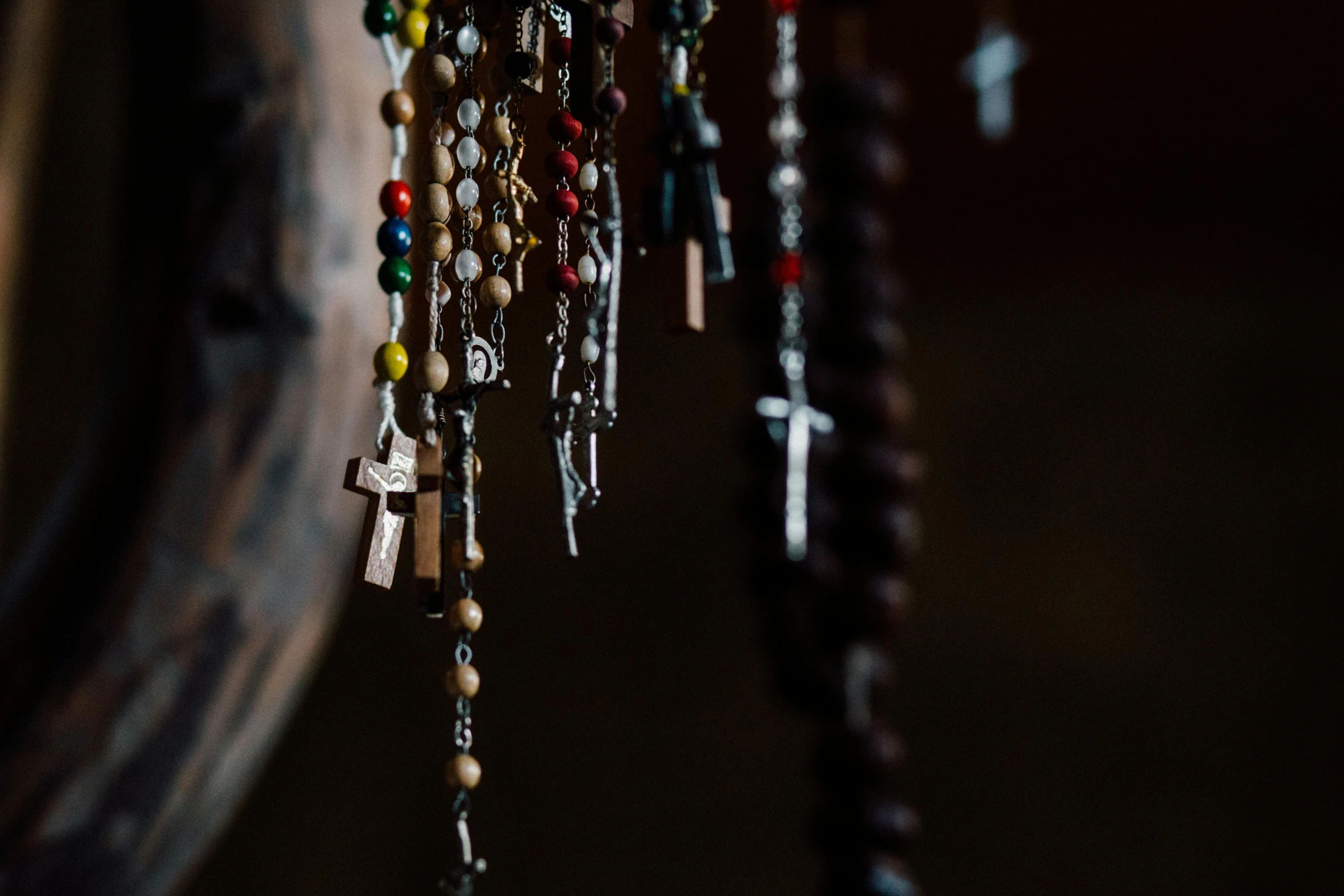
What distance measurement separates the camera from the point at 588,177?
0.70 meters

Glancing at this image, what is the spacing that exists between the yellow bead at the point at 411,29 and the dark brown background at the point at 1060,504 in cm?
62

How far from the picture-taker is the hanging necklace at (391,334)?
2.01 feet

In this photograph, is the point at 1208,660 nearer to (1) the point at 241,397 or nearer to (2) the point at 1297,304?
(2) the point at 1297,304

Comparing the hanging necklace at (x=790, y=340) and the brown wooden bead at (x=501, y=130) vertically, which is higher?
the brown wooden bead at (x=501, y=130)

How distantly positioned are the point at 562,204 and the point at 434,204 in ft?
0.26

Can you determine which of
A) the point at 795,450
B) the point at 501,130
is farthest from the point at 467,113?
the point at 795,450

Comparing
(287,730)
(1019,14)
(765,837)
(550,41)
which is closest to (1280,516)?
(1019,14)

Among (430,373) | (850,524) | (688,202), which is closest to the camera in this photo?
(850,524)

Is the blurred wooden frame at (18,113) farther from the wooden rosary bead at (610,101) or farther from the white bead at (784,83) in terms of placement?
the white bead at (784,83)

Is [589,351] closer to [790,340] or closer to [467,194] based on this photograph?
[467,194]

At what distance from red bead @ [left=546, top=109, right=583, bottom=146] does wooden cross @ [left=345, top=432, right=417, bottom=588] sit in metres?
0.20

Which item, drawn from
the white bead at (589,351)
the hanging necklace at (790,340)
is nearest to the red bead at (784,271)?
the hanging necklace at (790,340)

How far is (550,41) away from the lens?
0.70m

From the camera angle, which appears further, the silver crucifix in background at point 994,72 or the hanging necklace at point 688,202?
→ the hanging necklace at point 688,202
